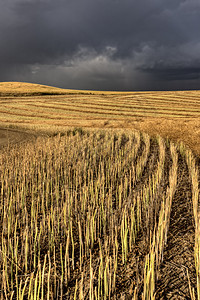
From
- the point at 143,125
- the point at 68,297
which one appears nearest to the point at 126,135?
the point at 143,125

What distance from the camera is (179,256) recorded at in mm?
2318

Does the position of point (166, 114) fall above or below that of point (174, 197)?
above

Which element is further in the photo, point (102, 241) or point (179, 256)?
point (102, 241)

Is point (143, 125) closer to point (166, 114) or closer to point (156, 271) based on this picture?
point (166, 114)

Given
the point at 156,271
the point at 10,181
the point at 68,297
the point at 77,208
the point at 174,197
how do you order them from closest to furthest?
the point at 68,297
the point at 156,271
the point at 77,208
the point at 174,197
the point at 10,181

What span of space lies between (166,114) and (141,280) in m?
17.4

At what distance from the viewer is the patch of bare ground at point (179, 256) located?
1.94 m

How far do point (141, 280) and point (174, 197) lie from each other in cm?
204

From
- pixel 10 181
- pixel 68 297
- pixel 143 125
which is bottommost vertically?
pixel 68 297

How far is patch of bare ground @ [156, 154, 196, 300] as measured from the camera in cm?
194

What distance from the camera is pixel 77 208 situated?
3311mm

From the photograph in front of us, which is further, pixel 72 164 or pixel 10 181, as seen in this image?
pixel 72 164

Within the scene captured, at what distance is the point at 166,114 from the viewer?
18.3m

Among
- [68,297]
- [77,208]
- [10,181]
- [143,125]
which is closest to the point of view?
[68,297]
